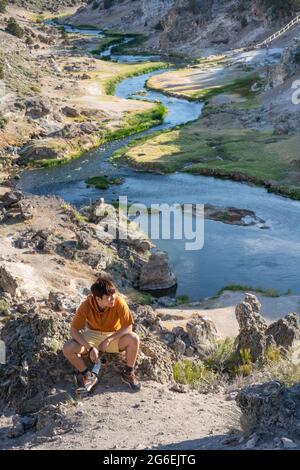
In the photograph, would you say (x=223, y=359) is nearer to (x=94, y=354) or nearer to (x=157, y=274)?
(x=94, y=354)

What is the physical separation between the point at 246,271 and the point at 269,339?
10679 mm

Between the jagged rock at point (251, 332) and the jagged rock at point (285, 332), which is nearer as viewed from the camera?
the jagged rock at point (251, 332)

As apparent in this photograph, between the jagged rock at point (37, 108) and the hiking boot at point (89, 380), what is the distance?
41576 mm

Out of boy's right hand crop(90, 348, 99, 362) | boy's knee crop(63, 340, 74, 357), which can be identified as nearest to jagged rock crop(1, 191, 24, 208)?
boy's knee crop(63, 340, 74, 357)

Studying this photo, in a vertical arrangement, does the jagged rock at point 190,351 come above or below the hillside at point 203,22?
below

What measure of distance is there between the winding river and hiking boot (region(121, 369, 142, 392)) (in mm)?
14113

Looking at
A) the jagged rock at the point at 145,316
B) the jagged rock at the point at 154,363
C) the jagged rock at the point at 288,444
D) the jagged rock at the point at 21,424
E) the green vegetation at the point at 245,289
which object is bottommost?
the green vegetation at the point at 245,289

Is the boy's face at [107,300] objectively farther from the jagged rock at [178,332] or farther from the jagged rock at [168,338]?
the jagged rock at [178,332]

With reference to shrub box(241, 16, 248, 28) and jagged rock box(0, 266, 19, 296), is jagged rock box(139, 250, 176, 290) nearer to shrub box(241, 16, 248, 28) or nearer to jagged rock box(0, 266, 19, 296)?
jagged rock box(0, 266, 19, 296)

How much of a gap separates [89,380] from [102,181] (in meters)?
→ 29.4

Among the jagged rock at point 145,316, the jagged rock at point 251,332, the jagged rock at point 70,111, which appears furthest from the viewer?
the jagged rock at point 70,111

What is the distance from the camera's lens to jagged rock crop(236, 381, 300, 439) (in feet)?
28.8

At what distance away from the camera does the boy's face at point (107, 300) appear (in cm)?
1105

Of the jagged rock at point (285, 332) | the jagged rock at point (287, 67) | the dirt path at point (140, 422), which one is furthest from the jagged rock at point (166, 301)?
the jagged rock at point (287, 67)
